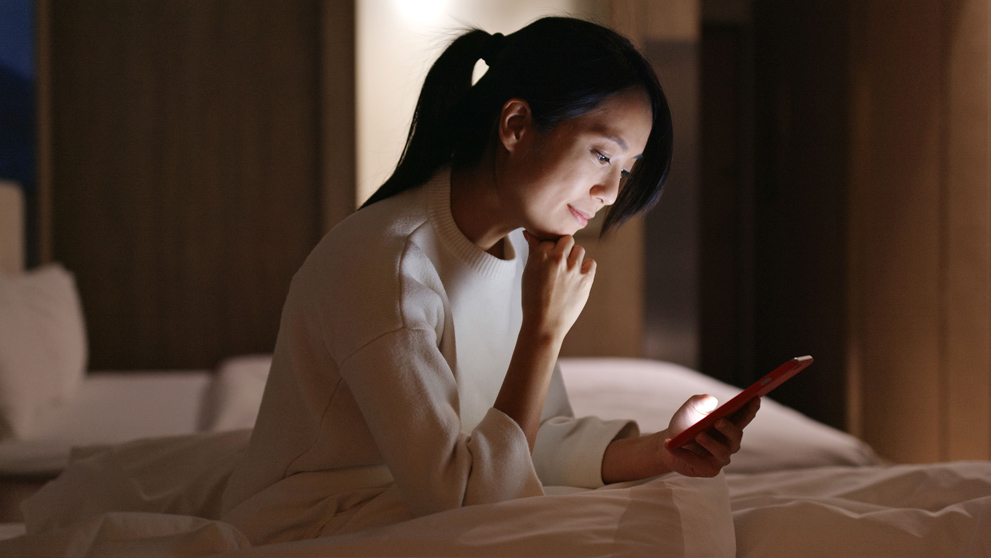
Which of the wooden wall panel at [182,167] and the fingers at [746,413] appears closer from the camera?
the fingers at [746,413]

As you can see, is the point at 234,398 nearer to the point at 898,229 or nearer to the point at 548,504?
the point at 548,504

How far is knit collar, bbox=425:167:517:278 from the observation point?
93cm

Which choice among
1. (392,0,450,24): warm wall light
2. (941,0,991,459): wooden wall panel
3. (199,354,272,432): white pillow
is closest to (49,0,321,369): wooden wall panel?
(392,0,450,24): warm wall light

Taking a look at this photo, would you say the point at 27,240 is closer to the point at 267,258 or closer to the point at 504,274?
the point at 267,258

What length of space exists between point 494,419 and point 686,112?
232cm

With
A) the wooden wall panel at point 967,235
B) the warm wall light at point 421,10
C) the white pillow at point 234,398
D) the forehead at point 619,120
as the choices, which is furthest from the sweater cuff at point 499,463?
the warm wall light at point 421,10

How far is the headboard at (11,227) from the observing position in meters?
2.22

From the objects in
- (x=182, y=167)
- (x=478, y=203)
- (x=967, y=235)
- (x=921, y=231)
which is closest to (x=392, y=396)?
(x=478, y=203)

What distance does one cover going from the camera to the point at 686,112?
2844 mm


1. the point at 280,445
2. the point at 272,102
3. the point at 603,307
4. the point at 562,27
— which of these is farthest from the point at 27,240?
the point at 562,27

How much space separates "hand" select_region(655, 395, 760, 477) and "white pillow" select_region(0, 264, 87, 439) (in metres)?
1.33

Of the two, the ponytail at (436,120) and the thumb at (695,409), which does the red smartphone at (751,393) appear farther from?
the ponytail at (436,120)

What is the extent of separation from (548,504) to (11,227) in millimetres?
2211

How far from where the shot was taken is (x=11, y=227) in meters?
2.29
